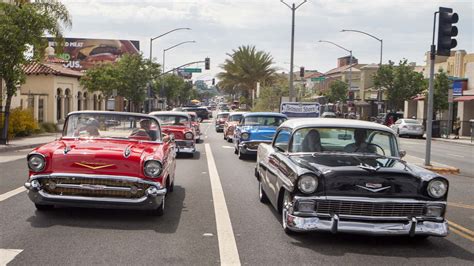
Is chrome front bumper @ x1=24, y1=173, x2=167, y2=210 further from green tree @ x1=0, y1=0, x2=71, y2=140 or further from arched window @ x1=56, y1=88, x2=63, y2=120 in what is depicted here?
arched window @ x1=56, y1=88, x2=63, y2=120

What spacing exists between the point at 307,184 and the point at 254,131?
1048 centimetres

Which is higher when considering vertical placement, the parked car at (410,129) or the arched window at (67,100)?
the arched window at (67,100)

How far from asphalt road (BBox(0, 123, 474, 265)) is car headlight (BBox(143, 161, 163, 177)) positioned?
2.24 feet

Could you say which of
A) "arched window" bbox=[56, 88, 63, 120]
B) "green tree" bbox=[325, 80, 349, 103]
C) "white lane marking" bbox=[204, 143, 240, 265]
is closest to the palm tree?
"green tree" bbox=[325, 80, 349, 103]

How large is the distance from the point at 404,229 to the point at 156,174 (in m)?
3.25

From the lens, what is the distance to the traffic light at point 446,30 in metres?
14.7

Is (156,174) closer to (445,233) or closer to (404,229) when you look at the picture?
(404,229)

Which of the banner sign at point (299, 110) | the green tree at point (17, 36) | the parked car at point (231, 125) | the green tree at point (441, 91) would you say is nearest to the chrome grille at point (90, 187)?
the green tree at point (17, 36)

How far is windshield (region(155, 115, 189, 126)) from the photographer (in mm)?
18406

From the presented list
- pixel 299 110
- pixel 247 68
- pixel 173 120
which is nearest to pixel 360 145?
pixel 173 120

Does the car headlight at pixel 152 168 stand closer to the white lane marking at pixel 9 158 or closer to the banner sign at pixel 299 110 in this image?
the white lane marking at pixel 9 158

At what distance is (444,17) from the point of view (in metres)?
14.7

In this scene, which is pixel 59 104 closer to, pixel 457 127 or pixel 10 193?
pixel 457 127

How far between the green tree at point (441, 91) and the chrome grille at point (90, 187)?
37849mm
